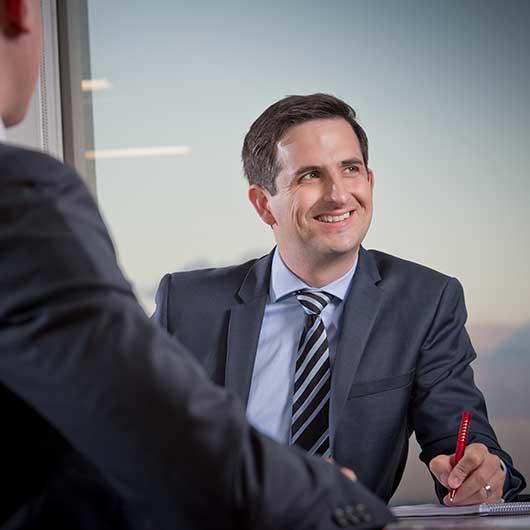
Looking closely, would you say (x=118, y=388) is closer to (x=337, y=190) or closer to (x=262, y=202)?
(x=337, y=190)

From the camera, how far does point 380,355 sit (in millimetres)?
2203

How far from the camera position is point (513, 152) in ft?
10.5

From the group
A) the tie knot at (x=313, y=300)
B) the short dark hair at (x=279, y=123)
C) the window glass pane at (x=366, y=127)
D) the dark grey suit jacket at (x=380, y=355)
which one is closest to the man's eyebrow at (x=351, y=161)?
the short dark hair at (x=279, y=123)

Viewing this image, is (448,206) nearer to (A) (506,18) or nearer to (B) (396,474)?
(A) (506,18)

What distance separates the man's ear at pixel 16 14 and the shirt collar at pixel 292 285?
1.53 metres

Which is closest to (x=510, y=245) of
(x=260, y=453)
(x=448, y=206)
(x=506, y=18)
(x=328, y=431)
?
(x=448, y=206)

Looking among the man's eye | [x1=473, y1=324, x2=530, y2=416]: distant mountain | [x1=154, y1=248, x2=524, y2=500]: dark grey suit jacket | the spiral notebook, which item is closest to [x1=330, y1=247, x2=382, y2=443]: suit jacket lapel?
[x1=154, y1=248, x2=524, y2=500]: dark grey suit jacket

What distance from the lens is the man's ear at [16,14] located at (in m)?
0.85

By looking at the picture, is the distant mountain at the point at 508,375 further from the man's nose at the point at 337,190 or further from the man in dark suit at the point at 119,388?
the man in dark suit at the point at 119,388

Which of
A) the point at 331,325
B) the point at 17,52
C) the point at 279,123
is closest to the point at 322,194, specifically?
the point at 279,123

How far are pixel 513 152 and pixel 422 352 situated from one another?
131cm

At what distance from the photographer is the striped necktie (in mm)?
2146

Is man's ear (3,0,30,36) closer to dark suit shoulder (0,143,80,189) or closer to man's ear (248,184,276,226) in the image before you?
dark suit shoulder (0,143,80,189)

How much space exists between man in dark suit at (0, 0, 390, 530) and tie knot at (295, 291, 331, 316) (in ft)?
5.05
